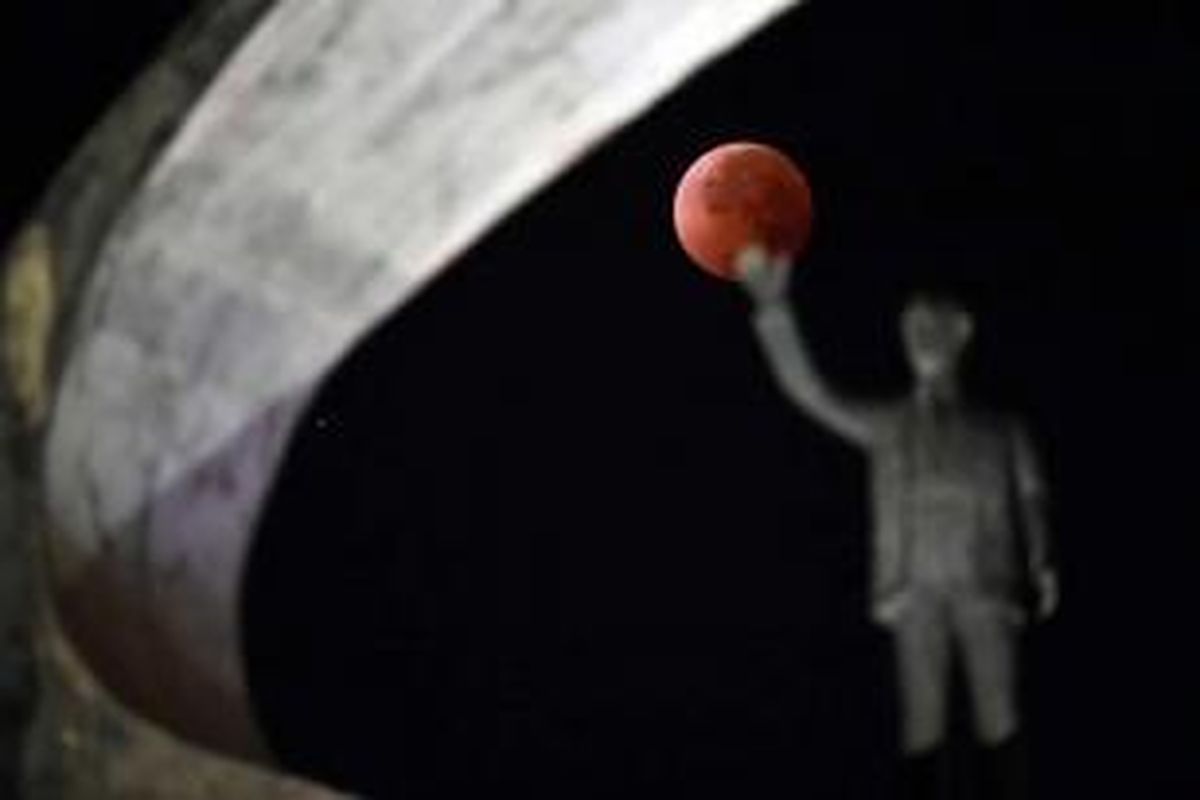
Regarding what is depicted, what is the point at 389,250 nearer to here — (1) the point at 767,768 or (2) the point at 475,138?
(2) the point at 475,138

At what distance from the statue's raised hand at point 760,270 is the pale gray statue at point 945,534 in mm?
48

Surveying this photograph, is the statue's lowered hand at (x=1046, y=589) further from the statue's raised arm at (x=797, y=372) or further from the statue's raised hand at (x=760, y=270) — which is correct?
the statue's raised hand at (x=760, y=270)

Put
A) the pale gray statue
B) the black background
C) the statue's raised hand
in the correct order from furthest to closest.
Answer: the black background
the pale gray statue
the statue's raised hand

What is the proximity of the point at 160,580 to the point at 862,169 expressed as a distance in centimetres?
106

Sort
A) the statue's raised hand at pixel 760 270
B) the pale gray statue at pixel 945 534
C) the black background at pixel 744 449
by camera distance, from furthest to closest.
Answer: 1. the black background at pixel 744 449
2. the pale gray statue at pixel 945 534
3. the statue's raised hand at pixel 760 270

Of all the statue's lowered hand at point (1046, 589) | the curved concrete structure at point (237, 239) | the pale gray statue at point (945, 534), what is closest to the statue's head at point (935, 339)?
the pale gray statue at point (945, 534)

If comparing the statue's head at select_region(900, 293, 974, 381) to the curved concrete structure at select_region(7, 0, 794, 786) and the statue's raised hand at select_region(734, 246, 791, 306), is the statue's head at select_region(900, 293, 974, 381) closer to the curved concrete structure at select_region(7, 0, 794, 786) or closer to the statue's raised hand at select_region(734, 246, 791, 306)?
the statue's raised hand at select_region(734, 246, 791, 306)

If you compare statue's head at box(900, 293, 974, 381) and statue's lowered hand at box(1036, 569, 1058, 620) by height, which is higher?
statue's head at box(900, 293, 974, 381)

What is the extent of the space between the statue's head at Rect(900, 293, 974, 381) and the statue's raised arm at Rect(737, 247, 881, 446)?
0.07m

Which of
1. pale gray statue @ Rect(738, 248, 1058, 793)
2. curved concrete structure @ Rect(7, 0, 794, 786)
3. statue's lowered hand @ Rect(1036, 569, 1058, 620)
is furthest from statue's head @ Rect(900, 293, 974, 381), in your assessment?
curved concrete structure @ Rect(7, 0, 794, 786)

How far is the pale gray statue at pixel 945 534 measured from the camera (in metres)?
2.07

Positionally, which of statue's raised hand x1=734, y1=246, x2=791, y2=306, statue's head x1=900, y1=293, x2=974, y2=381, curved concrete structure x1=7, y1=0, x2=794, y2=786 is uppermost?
curved concrete structure x1=7, y1=0, x2=794, y2=786

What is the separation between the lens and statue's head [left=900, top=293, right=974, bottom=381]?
2158mm

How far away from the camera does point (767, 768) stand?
2.83m
